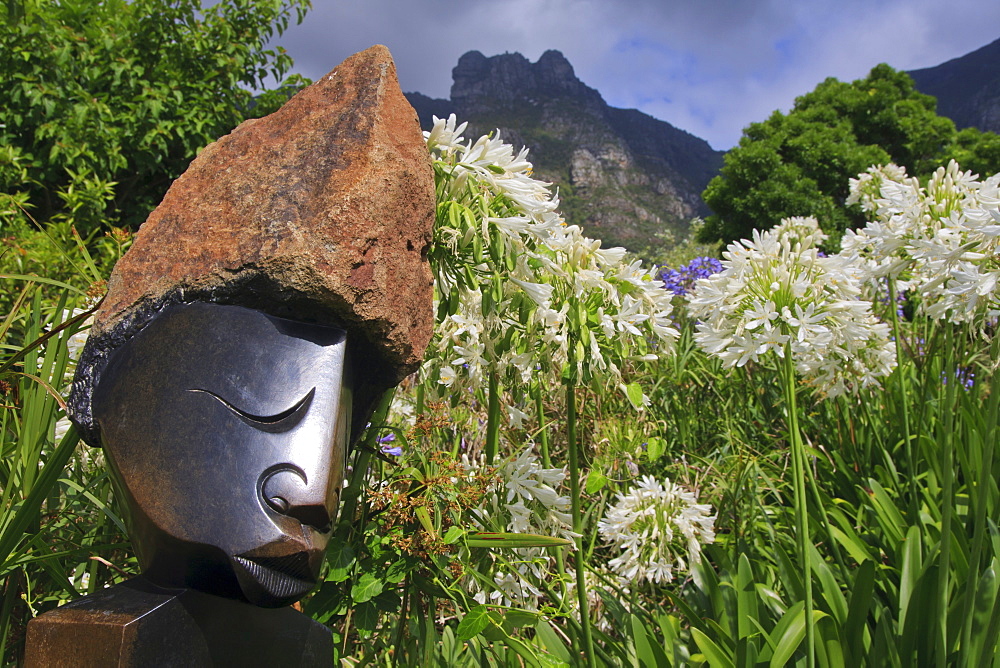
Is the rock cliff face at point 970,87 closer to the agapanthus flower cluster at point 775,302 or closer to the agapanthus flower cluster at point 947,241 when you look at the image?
the agapanthus flower cluster at point 947,241

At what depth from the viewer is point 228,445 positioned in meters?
0.96

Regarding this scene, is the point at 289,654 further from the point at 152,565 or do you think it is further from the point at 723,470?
the point at 723,470

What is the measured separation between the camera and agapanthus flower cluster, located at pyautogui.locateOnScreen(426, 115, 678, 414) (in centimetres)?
127

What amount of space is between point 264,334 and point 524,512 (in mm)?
799

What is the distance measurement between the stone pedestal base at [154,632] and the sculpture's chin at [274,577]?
0.11 m

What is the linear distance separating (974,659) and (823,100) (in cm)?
2148

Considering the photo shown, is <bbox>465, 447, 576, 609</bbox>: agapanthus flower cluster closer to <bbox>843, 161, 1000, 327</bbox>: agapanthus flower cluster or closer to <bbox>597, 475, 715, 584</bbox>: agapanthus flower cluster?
<bbox>597, 475, 715, 584</bbox>: agapanthus flower cluster

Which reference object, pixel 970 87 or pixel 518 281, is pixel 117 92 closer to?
pixel 518 281

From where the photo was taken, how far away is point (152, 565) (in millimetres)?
978

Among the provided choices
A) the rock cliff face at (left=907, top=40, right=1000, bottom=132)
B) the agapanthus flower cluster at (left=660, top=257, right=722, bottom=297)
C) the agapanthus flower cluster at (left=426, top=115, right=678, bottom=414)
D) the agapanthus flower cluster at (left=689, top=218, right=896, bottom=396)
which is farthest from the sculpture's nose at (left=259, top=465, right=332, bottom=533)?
the rock cliff face at (left=907, top=40, right=1000, bottom=132)

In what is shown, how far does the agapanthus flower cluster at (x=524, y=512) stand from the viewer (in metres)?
1.50

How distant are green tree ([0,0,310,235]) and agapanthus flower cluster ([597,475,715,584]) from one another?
393cm

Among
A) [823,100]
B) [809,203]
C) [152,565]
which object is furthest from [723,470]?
[823,100]

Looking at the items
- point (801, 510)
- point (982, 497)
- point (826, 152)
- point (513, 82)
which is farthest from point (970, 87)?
point (801, 510)
